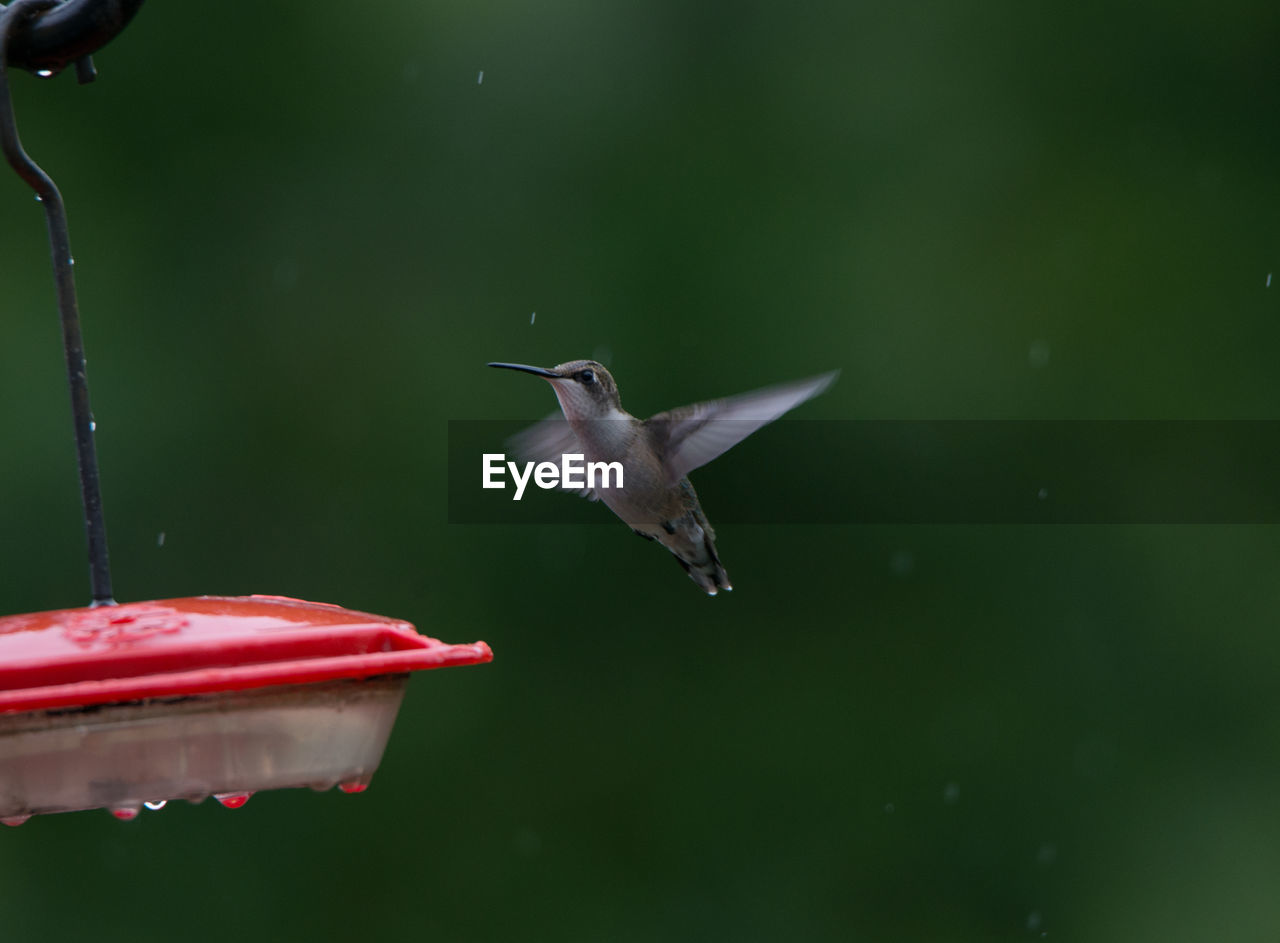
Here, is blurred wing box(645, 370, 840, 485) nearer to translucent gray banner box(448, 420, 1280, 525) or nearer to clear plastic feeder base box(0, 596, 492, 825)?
clear plastic feeder base box(0, 596, 492, 825)

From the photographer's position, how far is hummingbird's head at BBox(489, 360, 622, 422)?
9.11ft

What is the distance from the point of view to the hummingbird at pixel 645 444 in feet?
9.07

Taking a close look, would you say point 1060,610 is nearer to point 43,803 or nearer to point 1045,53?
point 1045,53

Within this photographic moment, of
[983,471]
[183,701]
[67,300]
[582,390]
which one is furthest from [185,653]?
[983,471]

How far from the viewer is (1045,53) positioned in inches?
193

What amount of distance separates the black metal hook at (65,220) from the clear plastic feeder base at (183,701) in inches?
4.3

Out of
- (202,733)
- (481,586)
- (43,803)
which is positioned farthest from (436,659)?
(481,586)

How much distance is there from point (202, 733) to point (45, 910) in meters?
3.39

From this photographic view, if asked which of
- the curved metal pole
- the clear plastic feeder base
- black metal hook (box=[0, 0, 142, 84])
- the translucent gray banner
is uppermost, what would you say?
black metal hook (box=[0, 0, 142, 84])

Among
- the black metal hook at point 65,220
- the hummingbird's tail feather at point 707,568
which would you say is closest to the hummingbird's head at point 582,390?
the hummingbird's tail feather at point 707,568

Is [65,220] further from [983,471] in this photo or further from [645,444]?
[983,471]

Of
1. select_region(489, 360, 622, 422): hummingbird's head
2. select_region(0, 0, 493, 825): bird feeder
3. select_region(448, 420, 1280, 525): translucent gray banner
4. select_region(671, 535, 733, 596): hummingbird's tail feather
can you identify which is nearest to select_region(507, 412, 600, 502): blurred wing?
select_region(489, 360, 622, 422): hummingbird's head

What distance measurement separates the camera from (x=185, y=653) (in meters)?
1.41

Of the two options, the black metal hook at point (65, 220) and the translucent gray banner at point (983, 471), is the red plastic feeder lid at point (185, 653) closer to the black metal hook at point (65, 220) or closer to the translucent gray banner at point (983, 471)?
the black metal hook at point (65, 220)
